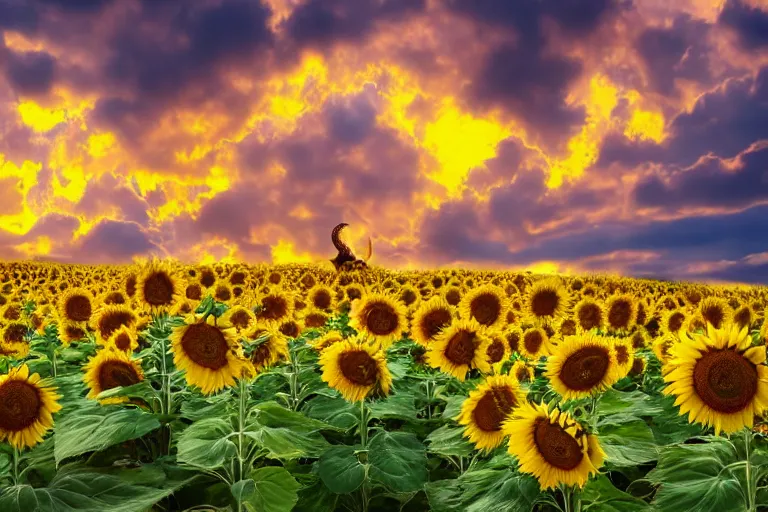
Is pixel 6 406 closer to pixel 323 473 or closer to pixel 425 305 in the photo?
pixel 323 473

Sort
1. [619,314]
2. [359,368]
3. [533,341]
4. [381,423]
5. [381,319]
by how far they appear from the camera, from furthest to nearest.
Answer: [619,314] < [533,341] < [381,423] < [381,319] < [359,368]

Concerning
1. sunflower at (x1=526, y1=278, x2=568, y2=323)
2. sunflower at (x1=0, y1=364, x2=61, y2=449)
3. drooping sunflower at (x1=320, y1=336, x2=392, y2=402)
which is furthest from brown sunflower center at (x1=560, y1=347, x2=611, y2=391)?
sunflower at (x1=0, y1=364, x2=61, y2=449)

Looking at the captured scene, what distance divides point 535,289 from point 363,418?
3.44 m

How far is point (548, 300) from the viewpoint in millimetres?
8328

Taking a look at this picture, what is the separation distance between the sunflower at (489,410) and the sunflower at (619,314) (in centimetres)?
611

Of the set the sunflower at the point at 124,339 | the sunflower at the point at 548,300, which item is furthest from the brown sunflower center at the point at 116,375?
the sunflower at the point at 548,300

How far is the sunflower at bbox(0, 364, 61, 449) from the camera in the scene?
473 centimetres

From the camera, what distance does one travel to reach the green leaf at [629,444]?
180 inches

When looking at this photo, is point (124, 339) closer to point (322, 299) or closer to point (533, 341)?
point (322, 299)

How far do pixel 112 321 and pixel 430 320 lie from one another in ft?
12.9

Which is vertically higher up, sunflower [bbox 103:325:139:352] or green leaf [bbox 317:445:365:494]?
sunflower [bbox 103:325:139:352]

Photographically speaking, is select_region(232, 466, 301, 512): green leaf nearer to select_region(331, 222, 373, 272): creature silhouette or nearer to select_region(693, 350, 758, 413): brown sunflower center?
select_region(693, 350, 758, 413): brown sunflower center

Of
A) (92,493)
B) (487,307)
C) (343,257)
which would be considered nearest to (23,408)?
(92,493)

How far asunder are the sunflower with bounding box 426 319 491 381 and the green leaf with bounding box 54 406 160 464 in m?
2.40
